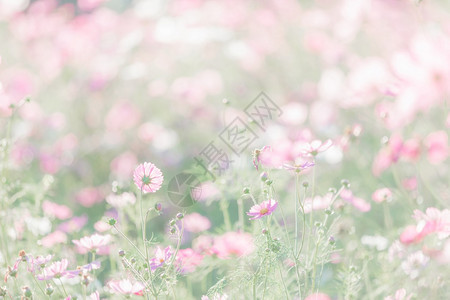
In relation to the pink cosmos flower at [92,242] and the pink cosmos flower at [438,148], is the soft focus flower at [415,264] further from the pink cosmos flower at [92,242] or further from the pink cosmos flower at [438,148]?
the pink cosmos flower at [92,242]

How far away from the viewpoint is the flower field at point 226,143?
93 cm

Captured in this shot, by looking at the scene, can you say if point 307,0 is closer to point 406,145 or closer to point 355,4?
point 355,4

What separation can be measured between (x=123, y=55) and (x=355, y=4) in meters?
0.97

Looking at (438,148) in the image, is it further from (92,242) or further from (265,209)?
(92,242)

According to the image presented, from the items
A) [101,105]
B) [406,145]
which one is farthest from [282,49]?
[406,145]

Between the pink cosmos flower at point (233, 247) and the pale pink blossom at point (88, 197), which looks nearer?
the pink cosmos flower at point (233, 247)

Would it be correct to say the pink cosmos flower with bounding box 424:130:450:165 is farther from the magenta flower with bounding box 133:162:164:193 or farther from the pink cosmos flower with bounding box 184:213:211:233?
the magenta flower with bounding box 133:162:164:193

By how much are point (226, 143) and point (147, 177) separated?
473mm

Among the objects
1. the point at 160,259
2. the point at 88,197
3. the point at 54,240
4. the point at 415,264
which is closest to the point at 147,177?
the point at 160,259

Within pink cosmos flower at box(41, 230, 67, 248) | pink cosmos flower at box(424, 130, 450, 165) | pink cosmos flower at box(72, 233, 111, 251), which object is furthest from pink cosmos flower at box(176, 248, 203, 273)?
pink cosmos flower at box(424, 130, 450, 165)

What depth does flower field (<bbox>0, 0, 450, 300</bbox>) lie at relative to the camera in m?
0.93

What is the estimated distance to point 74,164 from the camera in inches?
75.4

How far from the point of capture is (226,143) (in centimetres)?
124

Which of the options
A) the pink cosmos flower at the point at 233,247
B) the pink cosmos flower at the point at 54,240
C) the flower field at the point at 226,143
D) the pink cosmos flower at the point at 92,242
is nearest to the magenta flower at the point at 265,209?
the flower field at the point at 226,143
